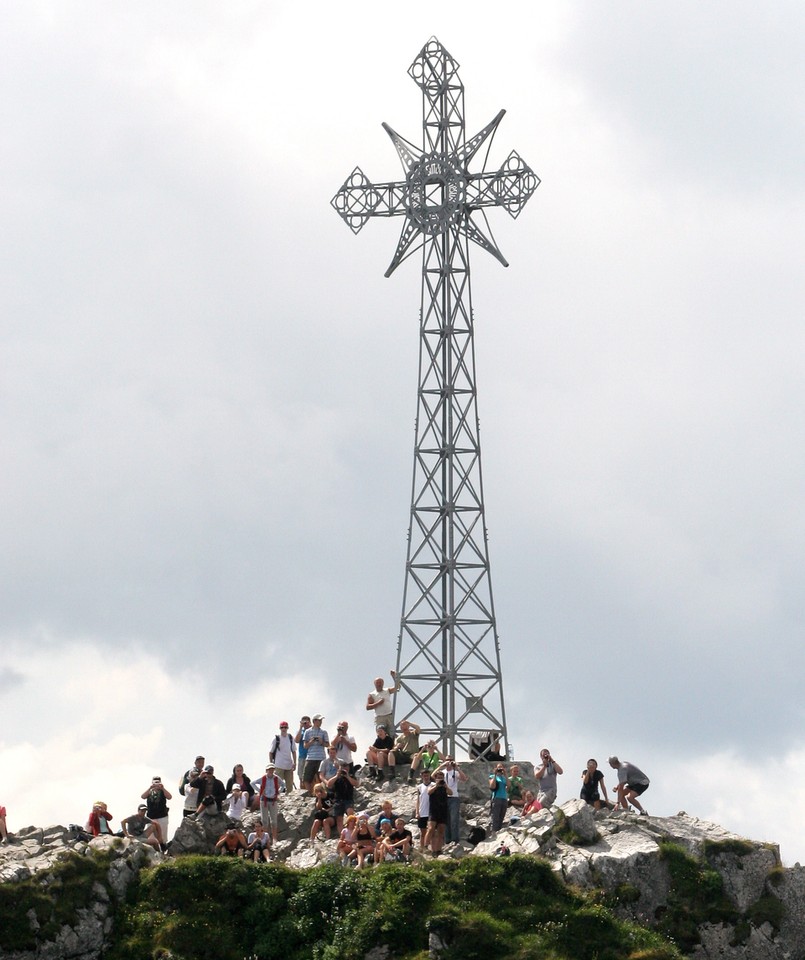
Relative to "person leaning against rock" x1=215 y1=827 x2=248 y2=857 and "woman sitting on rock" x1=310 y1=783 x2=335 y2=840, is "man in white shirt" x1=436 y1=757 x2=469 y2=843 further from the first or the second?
"person leaning against rock" x1=215 y1=827 x2=248 y2=857

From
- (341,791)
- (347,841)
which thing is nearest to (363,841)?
(347,841)

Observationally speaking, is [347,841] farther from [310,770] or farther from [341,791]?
[310,770]

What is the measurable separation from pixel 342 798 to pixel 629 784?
6995mm

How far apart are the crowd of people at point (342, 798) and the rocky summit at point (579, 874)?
44 cm

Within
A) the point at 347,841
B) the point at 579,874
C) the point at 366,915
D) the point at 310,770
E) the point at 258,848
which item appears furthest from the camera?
the point at 310,770

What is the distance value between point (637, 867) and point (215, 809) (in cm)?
1013

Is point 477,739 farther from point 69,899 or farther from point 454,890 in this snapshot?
point 69,899

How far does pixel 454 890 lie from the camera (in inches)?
1815

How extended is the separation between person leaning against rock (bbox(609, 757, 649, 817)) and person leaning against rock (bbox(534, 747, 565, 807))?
4.55 ft

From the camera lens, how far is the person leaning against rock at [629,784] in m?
49.4

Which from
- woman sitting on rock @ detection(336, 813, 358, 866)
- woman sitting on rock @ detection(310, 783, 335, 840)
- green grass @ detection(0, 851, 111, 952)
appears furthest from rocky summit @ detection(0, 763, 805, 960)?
woman sitting on rock @ detection(310, 783, 335, 840)

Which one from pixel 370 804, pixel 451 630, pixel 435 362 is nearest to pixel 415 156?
pixel 435 362

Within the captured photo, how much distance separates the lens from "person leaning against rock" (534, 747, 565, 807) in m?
49.0

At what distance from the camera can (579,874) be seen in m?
47.1
